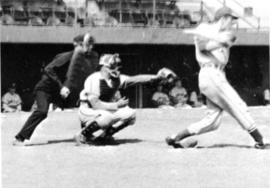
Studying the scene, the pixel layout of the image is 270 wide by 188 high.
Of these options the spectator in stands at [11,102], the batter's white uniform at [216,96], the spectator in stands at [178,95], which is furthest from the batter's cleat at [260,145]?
the spectator in stands at [178,95]

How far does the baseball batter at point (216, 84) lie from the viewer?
8.38 meters

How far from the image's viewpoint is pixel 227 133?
1068cm

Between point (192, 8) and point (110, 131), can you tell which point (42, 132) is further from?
point (192, 8)

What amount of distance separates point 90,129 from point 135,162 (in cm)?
137

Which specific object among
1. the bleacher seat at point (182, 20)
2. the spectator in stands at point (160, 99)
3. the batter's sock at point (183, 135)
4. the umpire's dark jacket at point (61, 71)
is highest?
the umpire's dark jacket at point (61, 71)

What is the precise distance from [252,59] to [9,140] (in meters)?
12.5

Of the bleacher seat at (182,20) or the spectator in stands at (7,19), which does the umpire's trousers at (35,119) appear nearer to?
the spectator in stands at (7,19)

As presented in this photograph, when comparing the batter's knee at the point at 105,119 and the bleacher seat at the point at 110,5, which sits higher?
the bleacher seat at the point at 110,5

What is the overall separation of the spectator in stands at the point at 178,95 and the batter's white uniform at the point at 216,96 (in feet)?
31.9

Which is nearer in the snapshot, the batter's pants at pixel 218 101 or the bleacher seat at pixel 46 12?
the batter's pants at pixel 218 101

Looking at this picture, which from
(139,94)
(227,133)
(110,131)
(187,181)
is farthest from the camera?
(139,94)

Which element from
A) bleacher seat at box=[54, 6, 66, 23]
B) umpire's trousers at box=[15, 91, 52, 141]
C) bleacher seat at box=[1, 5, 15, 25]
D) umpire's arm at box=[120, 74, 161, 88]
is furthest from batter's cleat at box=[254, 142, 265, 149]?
bleacher seat at box=[54, 6, 66, 23]

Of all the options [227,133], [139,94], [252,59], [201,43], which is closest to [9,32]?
[139,94]

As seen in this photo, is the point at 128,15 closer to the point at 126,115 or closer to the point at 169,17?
the point at 169,17
